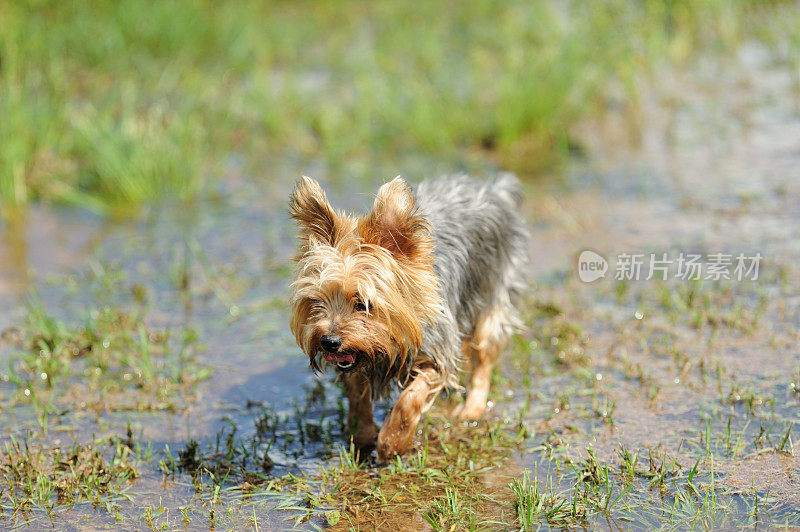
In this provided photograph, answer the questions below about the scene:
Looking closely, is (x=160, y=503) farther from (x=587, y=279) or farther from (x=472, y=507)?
(x=587, y=279)

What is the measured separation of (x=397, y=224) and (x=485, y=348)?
4.29ft

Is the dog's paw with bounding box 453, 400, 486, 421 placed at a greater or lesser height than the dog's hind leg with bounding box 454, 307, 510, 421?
lesser

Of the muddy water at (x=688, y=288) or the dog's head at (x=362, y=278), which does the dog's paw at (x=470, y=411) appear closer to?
the muddy water at (x=688, y=288)

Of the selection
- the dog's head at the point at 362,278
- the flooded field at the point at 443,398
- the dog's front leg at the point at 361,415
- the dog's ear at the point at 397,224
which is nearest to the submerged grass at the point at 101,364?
the flooded field at the point at 443,398

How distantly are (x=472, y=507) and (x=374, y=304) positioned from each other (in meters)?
0.91

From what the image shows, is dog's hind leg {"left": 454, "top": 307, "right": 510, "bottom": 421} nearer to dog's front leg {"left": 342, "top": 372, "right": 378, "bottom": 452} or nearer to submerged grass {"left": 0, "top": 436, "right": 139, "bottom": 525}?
dog's front leg {"left": 342, "top": 372, "right": 378, "bottom": 452}

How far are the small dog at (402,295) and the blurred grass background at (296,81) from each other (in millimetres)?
3563

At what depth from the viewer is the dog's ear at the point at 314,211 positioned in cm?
410

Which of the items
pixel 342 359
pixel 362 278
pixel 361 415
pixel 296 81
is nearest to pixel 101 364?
pixel 361 415

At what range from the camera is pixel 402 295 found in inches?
162

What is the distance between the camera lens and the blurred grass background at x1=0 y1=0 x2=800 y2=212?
320 inches

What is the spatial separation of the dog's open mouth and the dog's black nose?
0.05 metres

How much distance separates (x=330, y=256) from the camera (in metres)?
4.04

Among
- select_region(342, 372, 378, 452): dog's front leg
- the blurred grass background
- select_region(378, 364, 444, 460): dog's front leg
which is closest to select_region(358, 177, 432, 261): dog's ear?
select_region(378, 364, 444, 460): dog's front leg
